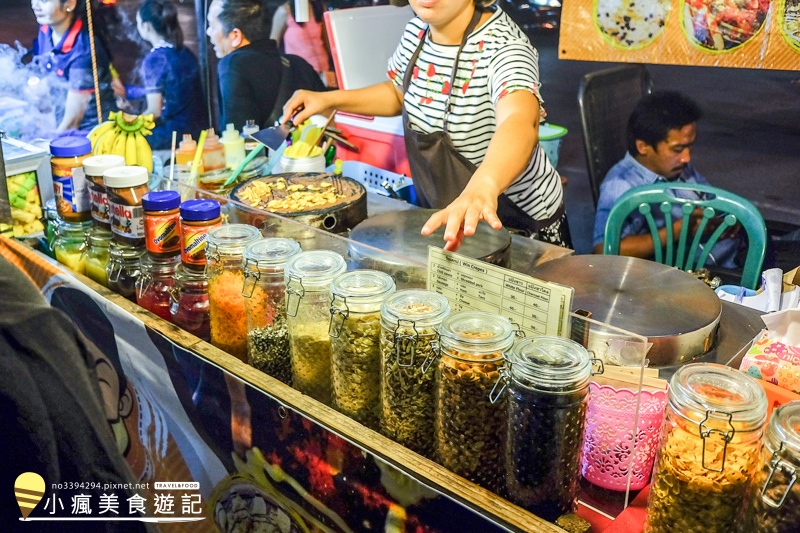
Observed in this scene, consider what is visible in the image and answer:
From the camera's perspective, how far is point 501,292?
0.93 metres

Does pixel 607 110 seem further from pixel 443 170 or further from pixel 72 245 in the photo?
pixel 72 245

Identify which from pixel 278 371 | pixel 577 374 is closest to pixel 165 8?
pixel 278 371

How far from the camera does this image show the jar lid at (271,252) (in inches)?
43.6

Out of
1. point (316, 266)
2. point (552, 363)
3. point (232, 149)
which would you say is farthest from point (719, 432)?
point (232, 149)

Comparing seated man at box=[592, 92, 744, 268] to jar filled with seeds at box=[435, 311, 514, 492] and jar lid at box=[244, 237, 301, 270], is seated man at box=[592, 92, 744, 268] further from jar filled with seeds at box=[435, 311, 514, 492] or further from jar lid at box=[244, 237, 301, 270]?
jar filled with seeds at box=[435, 311, 514, 492]

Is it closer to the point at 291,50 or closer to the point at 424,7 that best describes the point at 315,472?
the point at 424,7

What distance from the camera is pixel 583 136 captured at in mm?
2904

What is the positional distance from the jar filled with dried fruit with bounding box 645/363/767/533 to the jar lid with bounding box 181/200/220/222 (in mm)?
864

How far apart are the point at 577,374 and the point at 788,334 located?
0.40m

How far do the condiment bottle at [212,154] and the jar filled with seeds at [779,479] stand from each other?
5.73 feet

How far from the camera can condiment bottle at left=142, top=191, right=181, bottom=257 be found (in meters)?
1.29

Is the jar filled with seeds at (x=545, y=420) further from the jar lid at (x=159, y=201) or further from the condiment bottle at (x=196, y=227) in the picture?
the jar lid at (x=159, y=201)

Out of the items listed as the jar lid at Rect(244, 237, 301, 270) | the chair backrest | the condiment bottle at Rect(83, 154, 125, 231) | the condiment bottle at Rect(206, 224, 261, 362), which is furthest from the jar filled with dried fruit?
the chair backrest

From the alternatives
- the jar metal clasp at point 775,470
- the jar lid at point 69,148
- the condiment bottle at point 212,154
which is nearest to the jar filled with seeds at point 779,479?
the jar metal clasp at point 775,470
